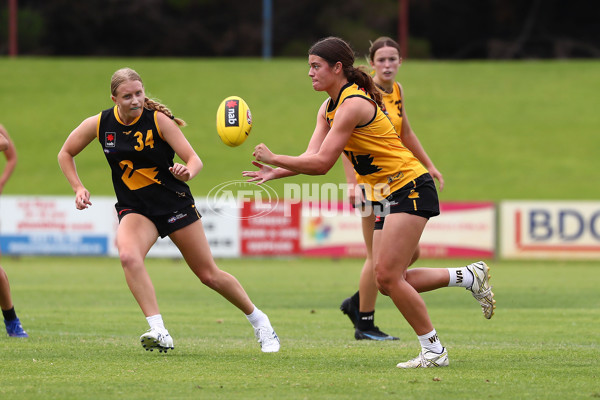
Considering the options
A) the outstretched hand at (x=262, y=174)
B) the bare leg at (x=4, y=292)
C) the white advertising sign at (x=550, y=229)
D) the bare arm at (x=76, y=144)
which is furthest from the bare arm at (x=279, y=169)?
the white advertising sign at (x=550, y=229)

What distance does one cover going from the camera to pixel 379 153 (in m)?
6.59

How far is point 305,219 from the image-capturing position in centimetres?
2030

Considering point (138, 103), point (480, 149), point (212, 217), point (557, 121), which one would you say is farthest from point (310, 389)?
point (557, 121)

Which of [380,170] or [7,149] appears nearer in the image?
[380,170]

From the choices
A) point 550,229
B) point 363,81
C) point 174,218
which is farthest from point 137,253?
point 550,229

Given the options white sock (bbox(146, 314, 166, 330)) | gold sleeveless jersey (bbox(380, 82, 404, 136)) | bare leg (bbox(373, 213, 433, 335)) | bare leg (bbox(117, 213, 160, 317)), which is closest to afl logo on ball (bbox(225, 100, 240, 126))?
bare leg (bbox(117, 213, 160, 317))

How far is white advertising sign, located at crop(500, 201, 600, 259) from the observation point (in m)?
20.0

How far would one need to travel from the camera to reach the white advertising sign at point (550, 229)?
1998 cm

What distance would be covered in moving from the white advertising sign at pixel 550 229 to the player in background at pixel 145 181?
13.9 meters

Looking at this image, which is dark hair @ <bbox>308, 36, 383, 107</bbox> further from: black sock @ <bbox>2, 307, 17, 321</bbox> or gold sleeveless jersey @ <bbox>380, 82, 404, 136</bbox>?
black sock @ <bbox>2, 307, 17, 321</bbox>

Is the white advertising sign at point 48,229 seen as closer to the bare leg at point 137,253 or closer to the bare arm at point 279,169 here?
the bare leg at point 137,253

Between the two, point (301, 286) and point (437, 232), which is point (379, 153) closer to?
point (301, 286)

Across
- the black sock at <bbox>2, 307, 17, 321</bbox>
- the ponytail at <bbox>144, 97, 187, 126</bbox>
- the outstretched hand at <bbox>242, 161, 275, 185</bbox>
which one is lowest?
the black sock at <bbox>2, 307, 17, 321</bbox>

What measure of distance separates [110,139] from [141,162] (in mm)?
287
